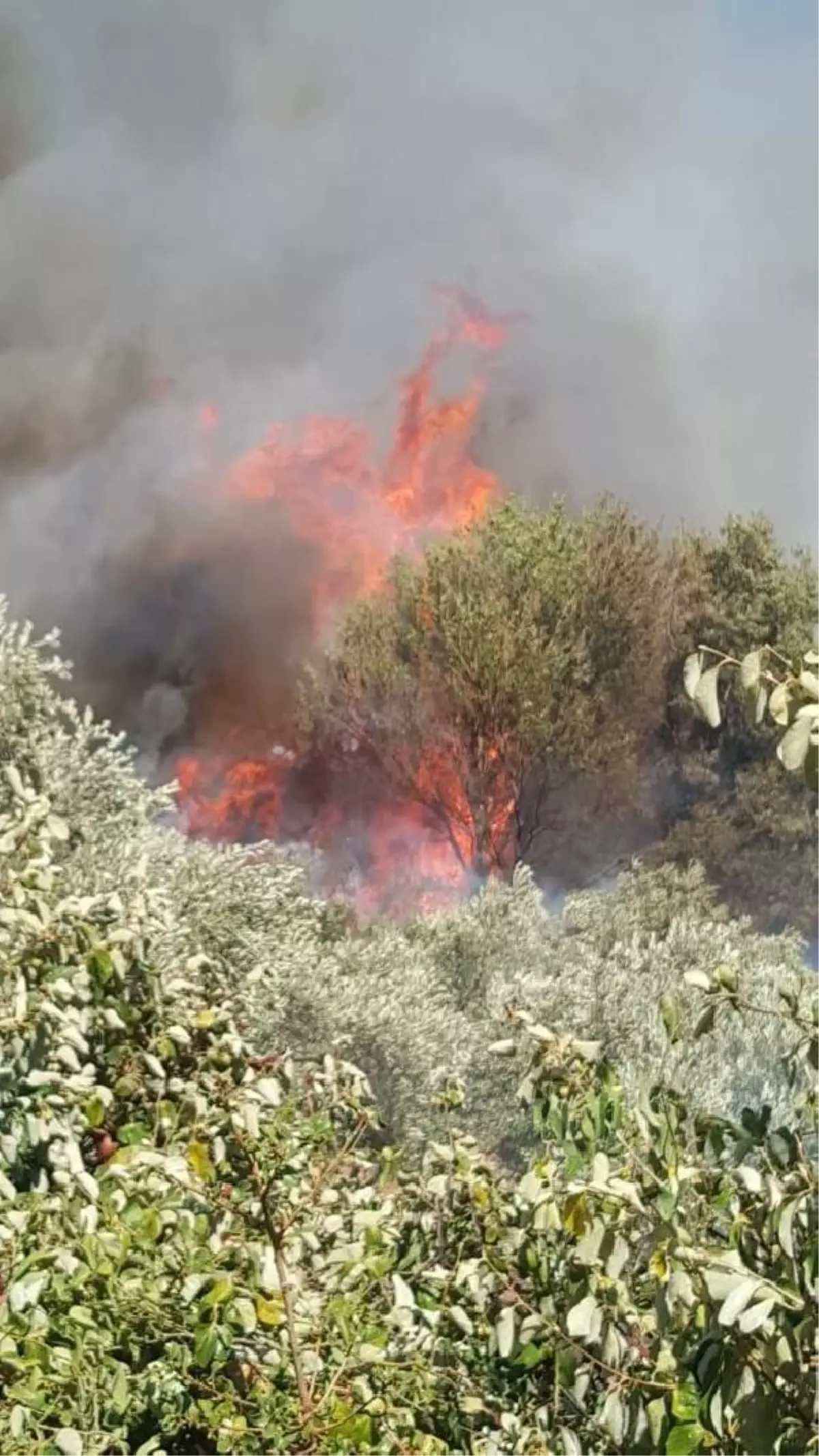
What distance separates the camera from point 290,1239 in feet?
10.4

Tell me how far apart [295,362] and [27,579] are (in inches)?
288

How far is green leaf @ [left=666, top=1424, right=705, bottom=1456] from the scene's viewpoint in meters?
2.15

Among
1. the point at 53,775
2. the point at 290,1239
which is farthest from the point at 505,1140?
the point at 290,1239

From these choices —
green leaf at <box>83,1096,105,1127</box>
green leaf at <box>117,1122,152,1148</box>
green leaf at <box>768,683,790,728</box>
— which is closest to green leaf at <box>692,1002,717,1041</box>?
green leaf at <box>768,683,790,728</box>

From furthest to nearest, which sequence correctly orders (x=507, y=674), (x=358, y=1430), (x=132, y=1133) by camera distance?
(x=507, y=674) < (x=132, y=1133) < (x=358, y=1430)

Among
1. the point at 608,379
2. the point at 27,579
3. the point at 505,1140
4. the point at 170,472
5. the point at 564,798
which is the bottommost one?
the point at 505,1140

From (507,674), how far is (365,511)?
673 centimetres

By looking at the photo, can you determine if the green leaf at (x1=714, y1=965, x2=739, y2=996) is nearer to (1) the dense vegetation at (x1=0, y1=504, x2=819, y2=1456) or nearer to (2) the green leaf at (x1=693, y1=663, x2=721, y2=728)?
(1) the dense vegetation at (x1=0, y1=504, x2=819, y2=1456)

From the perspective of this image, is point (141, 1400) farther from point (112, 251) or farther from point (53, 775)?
point (112, 251)

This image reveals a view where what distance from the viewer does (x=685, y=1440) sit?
2158 mm

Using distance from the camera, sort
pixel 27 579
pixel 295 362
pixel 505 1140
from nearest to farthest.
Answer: pixel 505 1140, pixel 27 579, pixel 295 362

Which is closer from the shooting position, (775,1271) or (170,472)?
(775,1271)

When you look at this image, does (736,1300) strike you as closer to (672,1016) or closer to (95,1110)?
(672,1016)

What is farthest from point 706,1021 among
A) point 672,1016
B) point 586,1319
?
→ point 586,1319
